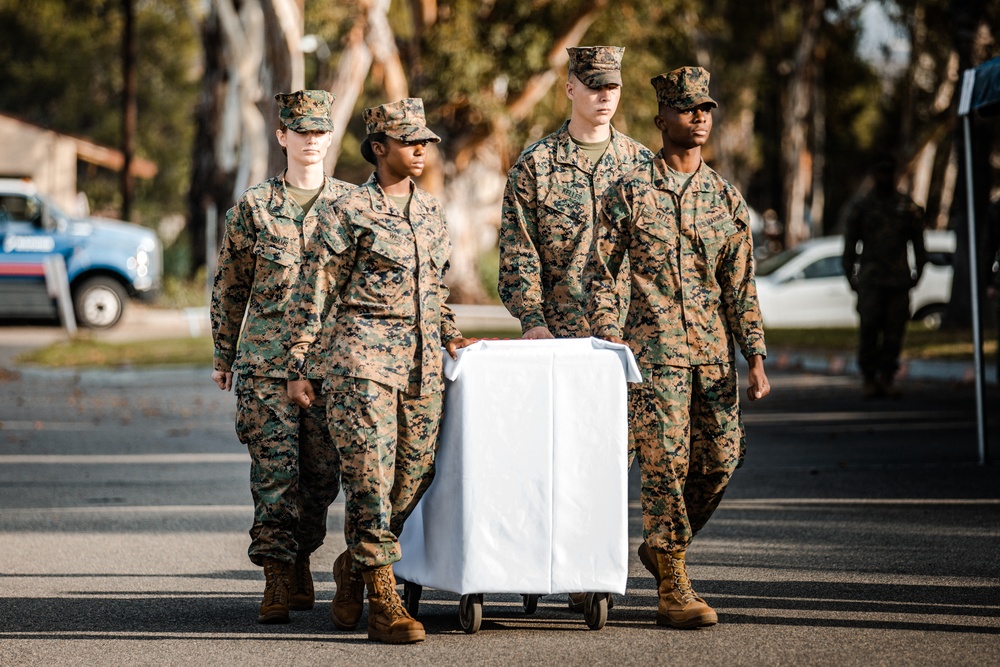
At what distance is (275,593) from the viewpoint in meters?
6.45

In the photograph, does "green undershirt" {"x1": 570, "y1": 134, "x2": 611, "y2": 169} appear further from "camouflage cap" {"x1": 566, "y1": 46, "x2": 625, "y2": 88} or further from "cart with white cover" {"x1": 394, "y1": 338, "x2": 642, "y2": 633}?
"cart with white cover" {"x1": 394, "y1": 338, "x2": 642, "y2": 633}

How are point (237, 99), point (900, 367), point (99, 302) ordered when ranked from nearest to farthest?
point (900, 367)
point (99, 302)
point (237, 99)

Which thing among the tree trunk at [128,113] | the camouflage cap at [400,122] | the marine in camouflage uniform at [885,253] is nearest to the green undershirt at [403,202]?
the camouflage cap at [400,122]

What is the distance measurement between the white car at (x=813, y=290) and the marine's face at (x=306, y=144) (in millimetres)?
18285

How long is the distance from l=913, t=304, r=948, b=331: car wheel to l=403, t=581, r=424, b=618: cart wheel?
19.0m

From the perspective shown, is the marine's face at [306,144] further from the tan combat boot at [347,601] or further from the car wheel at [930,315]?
the car wheel at [930,315]

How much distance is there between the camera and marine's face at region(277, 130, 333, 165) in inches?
262

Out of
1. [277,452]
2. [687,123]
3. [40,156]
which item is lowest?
[277,452]

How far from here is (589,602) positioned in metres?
6.22

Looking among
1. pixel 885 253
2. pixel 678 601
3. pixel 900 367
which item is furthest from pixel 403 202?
pixel 900 367

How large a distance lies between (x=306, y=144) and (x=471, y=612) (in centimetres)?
208

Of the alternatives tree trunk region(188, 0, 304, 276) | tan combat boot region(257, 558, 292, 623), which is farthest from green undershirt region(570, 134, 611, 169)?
tree trunk region(188, 0, 304, 276)

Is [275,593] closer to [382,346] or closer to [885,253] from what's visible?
[382,346]

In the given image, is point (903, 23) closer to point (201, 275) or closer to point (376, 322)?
point (201, 275)
